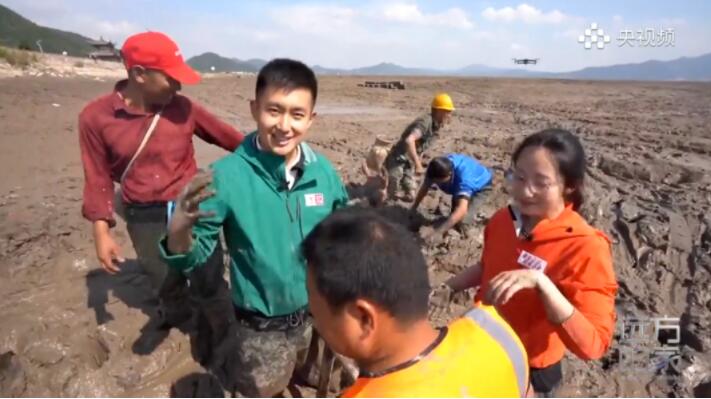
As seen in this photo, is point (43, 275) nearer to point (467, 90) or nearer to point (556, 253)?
point (556, 253)

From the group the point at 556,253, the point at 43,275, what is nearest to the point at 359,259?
A: the point at 556,253

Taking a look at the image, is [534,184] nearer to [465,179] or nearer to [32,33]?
[465,179]

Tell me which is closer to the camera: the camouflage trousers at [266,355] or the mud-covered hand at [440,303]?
the camouflage trousers at [266,355]

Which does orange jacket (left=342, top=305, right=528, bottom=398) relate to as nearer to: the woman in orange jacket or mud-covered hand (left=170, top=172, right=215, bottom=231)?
the woman in orange jacket

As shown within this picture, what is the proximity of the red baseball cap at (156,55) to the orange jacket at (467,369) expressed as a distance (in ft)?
6.04

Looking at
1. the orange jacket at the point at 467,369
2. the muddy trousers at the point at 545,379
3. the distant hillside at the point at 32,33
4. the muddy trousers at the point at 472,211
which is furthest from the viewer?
the distant hillside at the point at 32,33

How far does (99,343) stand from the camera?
3.07 metres

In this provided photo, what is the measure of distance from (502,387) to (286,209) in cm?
115

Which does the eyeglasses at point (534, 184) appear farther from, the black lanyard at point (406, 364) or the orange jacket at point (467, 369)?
the black lanyard at point (406, 364)

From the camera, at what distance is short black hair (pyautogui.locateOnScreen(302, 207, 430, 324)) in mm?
1108

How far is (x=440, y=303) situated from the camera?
12.4 feet

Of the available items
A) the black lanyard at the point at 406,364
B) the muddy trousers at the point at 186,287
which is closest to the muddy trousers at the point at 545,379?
the black lanyard at the point at 406,364

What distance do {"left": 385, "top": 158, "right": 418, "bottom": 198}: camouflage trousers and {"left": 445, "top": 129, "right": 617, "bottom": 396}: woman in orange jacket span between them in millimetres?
3808

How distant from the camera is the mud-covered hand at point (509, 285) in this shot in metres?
1.47
